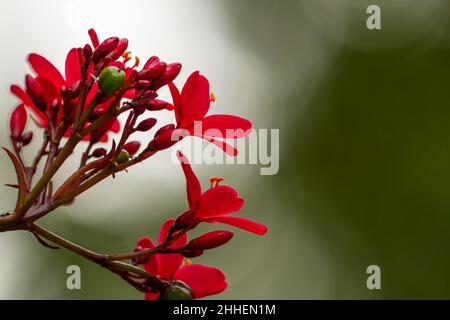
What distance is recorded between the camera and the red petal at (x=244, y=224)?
1.62 m

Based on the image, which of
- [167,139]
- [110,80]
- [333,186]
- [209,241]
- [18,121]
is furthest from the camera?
[333,186]

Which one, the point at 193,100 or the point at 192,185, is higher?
the point at 193,100

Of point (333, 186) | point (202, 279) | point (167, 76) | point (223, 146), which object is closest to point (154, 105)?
point (167, 76)

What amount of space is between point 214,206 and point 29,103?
0.57m

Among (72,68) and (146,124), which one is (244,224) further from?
(72,68)

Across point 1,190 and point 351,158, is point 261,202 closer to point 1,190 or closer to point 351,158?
point 351,158

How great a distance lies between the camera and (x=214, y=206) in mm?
1648

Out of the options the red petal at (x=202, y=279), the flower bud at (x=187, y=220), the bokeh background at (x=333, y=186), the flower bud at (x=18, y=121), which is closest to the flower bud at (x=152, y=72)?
the flower bud at (x=187, y=220)

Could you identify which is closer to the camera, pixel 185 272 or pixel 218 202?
pixel 218 202

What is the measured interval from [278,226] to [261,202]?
1.52 feet

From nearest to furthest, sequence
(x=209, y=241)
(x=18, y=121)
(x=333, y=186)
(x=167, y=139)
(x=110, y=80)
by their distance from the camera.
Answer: (x=110, y=80) → (x=167, y=139) → (x=209, y=241) → (x=18, y=121) → (x=333, y=186)

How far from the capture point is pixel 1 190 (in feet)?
22.8
